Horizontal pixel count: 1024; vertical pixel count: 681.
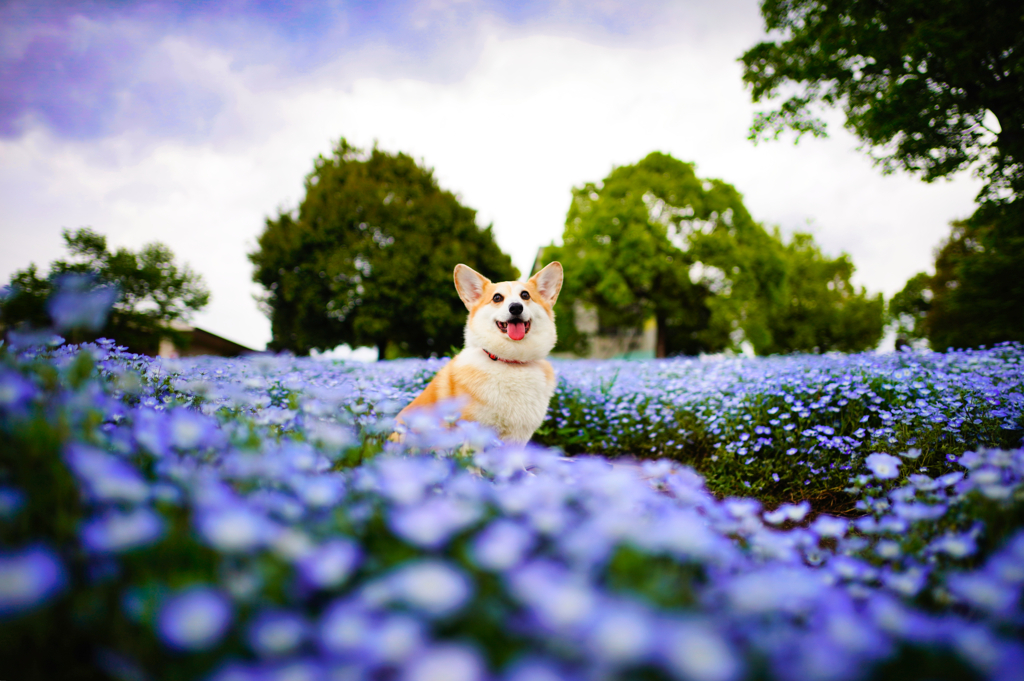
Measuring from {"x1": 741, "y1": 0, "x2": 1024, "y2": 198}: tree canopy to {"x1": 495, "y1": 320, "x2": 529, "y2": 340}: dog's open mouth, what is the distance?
9.08 meters

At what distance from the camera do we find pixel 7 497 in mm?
889

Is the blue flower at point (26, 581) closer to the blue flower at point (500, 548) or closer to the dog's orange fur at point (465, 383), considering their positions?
the blue flower at point (500, 548)

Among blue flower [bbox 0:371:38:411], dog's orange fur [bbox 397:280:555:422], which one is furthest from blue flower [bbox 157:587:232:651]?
dog's orange fur [bbox 397:280:555:422]

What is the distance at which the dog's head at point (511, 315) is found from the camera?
4.00 meters

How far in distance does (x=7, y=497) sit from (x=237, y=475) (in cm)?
46

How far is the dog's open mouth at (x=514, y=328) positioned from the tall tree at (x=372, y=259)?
15247 millimetres

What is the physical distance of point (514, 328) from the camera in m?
4.01

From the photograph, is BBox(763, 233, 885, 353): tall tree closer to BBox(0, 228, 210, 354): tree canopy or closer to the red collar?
the red collar

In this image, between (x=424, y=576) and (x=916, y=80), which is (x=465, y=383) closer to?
(x=424, y=576)

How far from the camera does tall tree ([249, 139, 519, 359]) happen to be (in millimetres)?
19234

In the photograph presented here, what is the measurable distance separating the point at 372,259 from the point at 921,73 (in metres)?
18.0

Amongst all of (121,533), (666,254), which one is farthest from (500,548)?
(666,254)

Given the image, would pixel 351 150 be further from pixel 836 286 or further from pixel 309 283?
pixel 836 286

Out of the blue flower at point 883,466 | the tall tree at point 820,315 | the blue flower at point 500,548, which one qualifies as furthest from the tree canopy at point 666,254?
the blue flower at point 500,548
